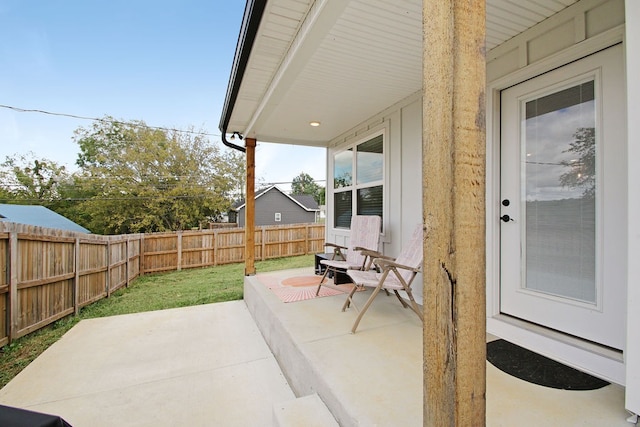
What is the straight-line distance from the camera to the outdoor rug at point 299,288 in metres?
3.71

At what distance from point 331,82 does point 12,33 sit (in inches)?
546

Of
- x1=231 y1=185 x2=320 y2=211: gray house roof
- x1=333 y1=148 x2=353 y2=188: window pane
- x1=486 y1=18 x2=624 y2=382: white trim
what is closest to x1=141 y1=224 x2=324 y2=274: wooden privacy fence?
x1=333 y1=148 x2=353 y2=188: window pane

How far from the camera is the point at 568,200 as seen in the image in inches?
79.7

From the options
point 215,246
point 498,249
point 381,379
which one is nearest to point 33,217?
point 215,246

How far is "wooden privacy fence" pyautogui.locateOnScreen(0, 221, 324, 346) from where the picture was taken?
3.43 meters

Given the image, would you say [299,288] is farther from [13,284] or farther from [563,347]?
[13,284]

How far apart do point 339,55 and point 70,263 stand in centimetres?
523

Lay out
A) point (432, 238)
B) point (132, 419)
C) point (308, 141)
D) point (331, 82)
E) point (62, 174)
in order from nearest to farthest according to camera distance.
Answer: point (432, 238) < point (132, 419) < point (331, 82) < point (308, 141) < point (62, 174)

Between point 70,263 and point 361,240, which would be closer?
point 361,240

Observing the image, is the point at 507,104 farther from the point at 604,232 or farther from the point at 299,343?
the point at 299,343

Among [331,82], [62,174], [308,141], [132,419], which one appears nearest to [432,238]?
[132,419]

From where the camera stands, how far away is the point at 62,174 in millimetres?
16328

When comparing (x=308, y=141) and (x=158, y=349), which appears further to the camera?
(x=308, y=141)

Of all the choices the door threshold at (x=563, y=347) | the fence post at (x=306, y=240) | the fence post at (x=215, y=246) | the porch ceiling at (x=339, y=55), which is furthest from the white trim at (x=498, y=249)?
the fence post at (x=306, y=240)
